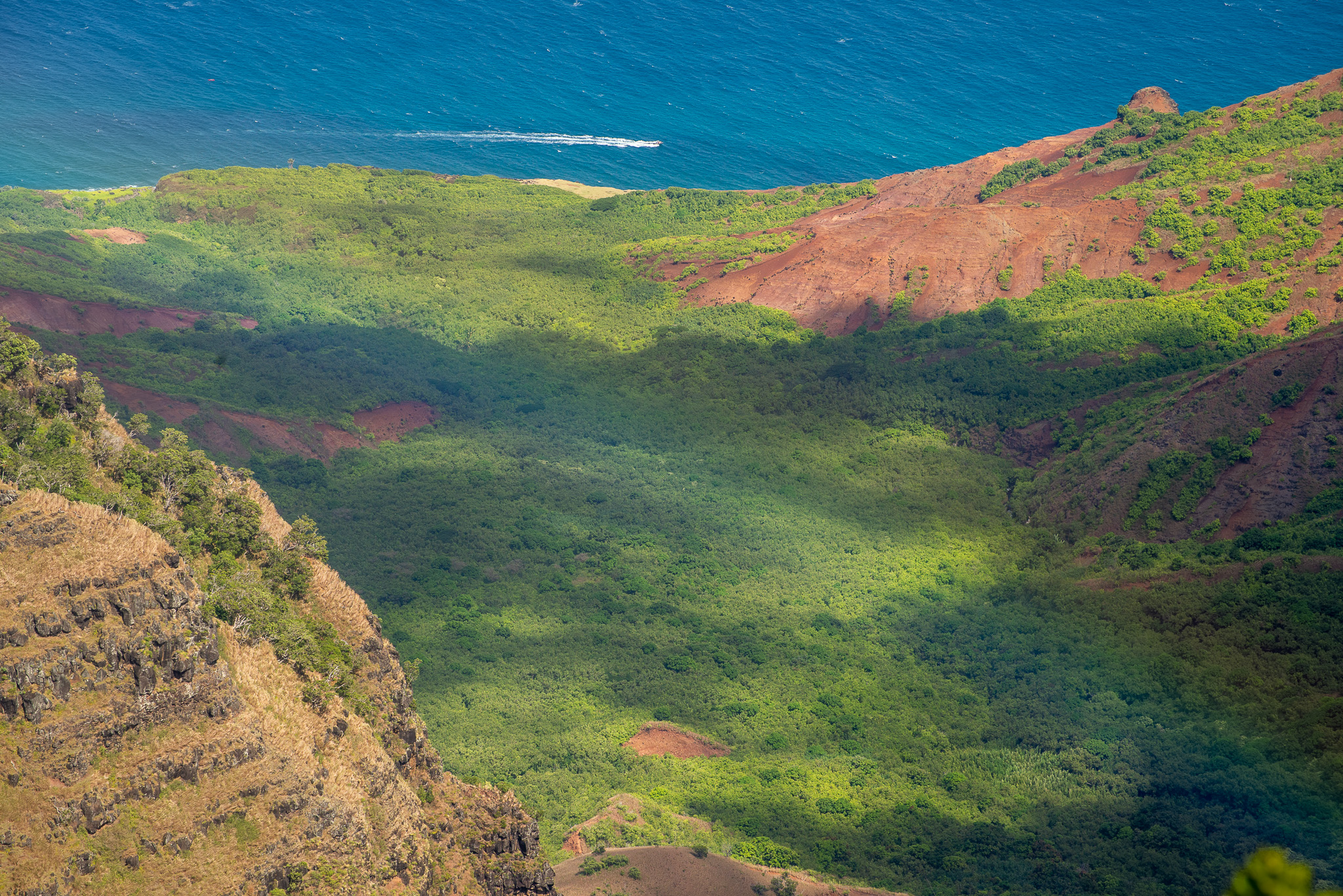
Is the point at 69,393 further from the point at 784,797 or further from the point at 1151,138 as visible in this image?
the point at 1151,138

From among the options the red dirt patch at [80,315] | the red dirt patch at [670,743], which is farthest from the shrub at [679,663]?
the red dirt patch at [80,315]

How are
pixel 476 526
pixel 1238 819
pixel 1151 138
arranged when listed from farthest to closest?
pixel 1151 138, pixel 476 526, pixel 1238 819

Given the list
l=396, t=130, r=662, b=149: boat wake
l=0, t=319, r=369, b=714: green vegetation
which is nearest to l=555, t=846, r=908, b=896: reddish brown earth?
l=0, t=319, r=369, b=714: green vegetation

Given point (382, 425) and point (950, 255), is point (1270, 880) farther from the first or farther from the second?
point (950, 255)

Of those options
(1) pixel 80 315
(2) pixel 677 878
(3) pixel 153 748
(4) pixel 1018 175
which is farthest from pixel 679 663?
(4) pixel 1018 175

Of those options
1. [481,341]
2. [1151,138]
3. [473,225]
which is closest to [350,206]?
[473,225]

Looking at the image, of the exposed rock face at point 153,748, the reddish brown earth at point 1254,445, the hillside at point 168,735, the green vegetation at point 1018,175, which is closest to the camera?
the exposed rock face at point 153,748

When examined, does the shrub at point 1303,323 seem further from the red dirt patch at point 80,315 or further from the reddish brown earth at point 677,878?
the red dirt patch at point 80,315

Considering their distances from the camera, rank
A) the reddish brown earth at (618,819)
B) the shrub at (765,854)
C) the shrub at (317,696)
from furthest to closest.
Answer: the reddish brown earth at (618,819)
the shrub at (765,854)
the shrub at (317,696)
